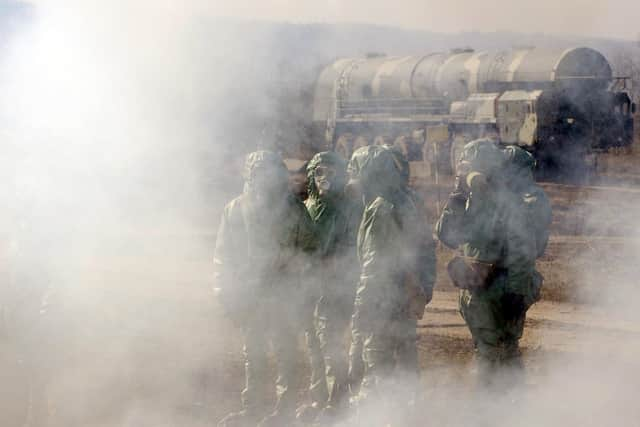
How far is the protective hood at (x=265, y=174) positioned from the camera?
474 centimetres

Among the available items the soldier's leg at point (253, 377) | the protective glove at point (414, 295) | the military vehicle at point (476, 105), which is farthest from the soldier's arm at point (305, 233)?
the military vehicle at point (476, 105)

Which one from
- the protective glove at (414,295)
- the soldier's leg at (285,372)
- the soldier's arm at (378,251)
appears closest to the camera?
the soldier's arm at (378,251)

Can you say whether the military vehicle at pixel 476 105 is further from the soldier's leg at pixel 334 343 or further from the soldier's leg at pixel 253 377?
the soldier's leg at pixel 253 377

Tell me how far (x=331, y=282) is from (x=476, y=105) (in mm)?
12227

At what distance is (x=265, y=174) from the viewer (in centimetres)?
474

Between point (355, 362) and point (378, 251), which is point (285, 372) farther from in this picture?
→ point (378, 251)

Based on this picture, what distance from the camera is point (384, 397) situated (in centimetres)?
445

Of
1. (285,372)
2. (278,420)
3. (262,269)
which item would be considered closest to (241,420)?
(278,420)

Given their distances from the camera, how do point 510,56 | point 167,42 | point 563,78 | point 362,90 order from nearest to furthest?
point 167,42
point 563,78
point 510,56
point 362,90

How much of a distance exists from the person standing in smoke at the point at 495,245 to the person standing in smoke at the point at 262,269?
30.8 inches

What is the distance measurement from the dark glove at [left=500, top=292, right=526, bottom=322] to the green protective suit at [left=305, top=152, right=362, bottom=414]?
0.77 meters

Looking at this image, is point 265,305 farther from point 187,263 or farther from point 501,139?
point 501,139

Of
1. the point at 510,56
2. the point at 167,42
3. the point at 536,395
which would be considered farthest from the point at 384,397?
the point at 510,56

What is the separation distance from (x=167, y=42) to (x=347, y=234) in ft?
12.5
